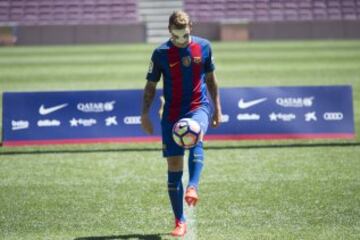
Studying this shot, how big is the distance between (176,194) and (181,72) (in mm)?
1143

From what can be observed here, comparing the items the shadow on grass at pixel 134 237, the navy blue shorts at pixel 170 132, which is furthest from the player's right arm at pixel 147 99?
the shadow on grass at pixel 134 237

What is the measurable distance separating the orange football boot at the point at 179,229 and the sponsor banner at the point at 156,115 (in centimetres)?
603

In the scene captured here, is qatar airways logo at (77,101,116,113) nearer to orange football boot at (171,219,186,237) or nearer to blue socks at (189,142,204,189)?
blue socks at (189,142,204,189)

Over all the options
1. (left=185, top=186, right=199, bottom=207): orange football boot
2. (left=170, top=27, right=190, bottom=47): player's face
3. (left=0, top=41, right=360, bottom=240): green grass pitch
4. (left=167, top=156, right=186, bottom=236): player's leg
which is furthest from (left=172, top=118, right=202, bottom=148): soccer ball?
(left=0, top=41, right=360, bottom=240): green grass pitch

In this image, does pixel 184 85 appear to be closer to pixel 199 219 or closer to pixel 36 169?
pixel 199 219

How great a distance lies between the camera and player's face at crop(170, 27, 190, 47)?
703 centimetres

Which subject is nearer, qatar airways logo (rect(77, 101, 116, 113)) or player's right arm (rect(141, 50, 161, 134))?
player's right arm (rect(141, 50, 161, 134))

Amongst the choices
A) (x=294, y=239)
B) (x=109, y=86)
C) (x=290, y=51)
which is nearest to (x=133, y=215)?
(x=294, y=239)

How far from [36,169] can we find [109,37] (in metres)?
34.9

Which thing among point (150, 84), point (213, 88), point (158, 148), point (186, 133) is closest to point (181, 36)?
point (150, 84)

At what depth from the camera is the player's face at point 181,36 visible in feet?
23.1

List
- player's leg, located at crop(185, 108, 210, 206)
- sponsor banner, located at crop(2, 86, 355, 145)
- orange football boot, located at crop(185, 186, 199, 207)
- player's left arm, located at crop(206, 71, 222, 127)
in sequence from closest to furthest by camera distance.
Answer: orange football boot, located at crop(185, 186, 199, 207)
player's leg, located at crop(185, 108, 210, 206)
player's left arm, located at crop(206, 71, 222, 127)
sponsor banner, located at crop(2, 86, 355, 145)

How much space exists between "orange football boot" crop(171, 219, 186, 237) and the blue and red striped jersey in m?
0.97

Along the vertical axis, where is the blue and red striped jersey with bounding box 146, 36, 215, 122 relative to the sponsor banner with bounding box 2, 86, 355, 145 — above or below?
above
